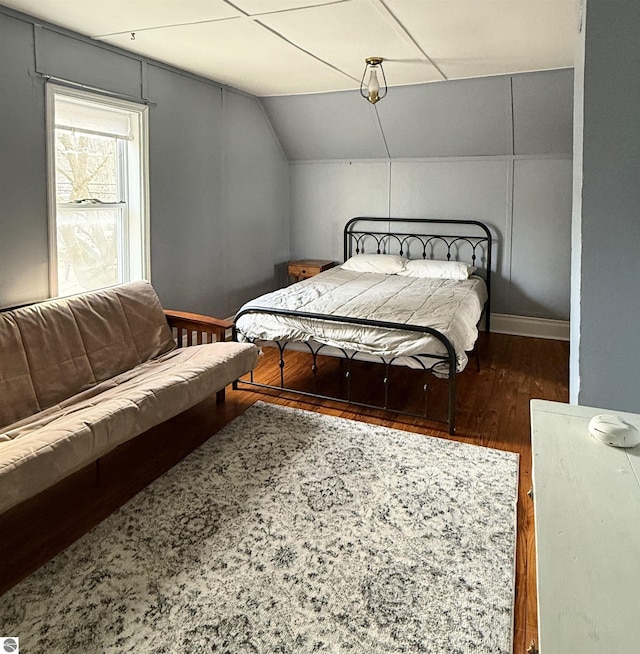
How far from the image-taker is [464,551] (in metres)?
2.17

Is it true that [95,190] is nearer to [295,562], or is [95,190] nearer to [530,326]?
[295,562]

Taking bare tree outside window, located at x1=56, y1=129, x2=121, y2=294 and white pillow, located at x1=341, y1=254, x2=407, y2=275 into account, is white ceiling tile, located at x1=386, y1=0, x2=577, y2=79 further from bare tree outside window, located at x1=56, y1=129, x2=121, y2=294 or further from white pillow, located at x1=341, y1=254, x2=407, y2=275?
bare tree outside window, located at x1=56, y1=129, x2=121, y2=294

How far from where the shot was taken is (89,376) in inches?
120

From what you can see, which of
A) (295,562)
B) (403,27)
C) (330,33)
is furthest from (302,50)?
(295,562)

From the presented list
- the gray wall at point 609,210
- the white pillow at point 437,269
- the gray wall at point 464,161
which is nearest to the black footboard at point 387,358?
the gray wall at point 609,210

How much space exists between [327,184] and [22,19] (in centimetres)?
335

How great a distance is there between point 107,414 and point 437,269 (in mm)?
3413

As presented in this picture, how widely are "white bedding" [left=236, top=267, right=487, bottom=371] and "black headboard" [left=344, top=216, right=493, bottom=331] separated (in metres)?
0.74

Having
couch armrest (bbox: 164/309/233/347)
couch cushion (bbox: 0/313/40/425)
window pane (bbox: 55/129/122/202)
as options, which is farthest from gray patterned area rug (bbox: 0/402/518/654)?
window pane (bbox: 55/129/122/202)

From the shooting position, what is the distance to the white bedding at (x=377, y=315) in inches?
130

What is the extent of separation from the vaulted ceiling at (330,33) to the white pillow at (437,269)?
62.4 inches

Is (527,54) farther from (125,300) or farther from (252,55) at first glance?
(125,300)

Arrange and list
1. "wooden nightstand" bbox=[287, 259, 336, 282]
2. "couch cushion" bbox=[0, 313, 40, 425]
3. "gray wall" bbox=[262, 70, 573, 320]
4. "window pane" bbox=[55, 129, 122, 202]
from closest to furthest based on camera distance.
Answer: "couch cushion" bbox=[0, 313, 40, 425] < "window pane" bbox=[55, 129, 122, 202] < "gray wall" bbox=[262, 70, 573, 320] < "wooden nightstand" bbox=[287, 259, 336, 282]

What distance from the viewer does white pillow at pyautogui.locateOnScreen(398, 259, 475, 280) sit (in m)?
4.96
